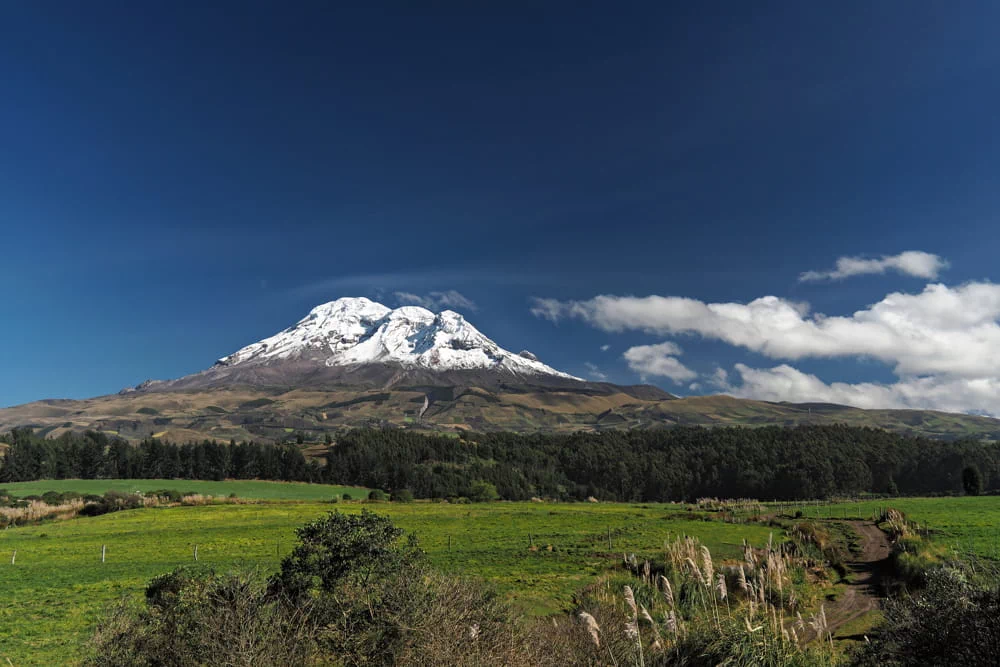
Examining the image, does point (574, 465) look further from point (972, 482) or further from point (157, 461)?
point (157, 461)

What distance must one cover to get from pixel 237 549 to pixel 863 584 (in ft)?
131

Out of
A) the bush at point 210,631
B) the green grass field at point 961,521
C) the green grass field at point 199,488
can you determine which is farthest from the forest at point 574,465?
the bush at point 210,631

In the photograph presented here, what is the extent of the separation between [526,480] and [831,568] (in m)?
105

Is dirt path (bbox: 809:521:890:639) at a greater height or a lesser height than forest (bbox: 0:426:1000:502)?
greater

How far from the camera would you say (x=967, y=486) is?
86.4m

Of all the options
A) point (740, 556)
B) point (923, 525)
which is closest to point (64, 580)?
point (740, 556)

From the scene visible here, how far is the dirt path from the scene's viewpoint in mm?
21938

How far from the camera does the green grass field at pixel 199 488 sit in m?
90.2

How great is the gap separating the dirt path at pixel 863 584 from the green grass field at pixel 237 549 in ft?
23.0

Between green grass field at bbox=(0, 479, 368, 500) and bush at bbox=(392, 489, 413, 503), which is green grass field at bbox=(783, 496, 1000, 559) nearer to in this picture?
bush at bbox=(392, 489, 413, 503)

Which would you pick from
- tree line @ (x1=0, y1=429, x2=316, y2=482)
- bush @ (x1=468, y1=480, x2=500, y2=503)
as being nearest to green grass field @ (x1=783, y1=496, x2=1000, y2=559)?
bush @ (x1=468, y1=480, x2=500, y2=503)

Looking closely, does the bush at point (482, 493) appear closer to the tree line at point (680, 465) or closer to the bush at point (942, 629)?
the tree line at point (680, 465)

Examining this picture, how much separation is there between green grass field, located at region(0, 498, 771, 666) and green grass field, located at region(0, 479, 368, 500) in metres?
24.1

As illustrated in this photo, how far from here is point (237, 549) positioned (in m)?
41.6
